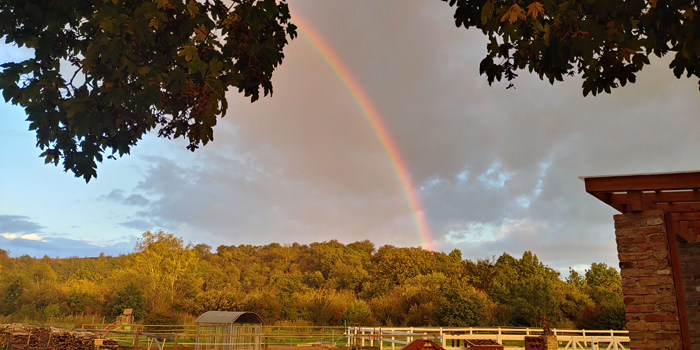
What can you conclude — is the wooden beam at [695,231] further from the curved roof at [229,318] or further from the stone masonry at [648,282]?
the curved roof at [229,318]

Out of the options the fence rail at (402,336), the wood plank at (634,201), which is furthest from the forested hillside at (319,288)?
the wood plank at (634,201)

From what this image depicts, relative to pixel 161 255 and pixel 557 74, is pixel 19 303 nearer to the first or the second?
pixel 161 255

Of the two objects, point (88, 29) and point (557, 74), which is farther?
point (88, 29)

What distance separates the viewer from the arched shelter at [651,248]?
5.12 metres

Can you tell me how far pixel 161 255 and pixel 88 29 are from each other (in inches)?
1899

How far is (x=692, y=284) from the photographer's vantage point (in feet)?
22.5

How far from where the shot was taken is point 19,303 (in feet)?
148

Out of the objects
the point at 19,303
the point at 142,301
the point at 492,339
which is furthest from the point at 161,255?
the point at 492,339

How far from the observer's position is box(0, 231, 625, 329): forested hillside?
2873 cm

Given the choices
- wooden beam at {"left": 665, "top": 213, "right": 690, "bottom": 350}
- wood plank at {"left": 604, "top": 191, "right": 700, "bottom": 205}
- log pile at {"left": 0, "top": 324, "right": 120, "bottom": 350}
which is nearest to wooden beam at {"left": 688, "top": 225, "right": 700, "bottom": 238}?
wood plank at {"left": 604, "top": 191, "right": 700, "bottom": 205}

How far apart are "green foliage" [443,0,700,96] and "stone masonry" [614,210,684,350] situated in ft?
10.1

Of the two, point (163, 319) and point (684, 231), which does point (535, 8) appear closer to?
point (684, 231)

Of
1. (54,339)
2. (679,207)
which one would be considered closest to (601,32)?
(679,207)

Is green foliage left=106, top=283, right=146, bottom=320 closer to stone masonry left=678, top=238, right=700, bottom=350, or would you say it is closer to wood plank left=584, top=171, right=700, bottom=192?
stone masonry left=678, top=238, right=700, bottom=350
